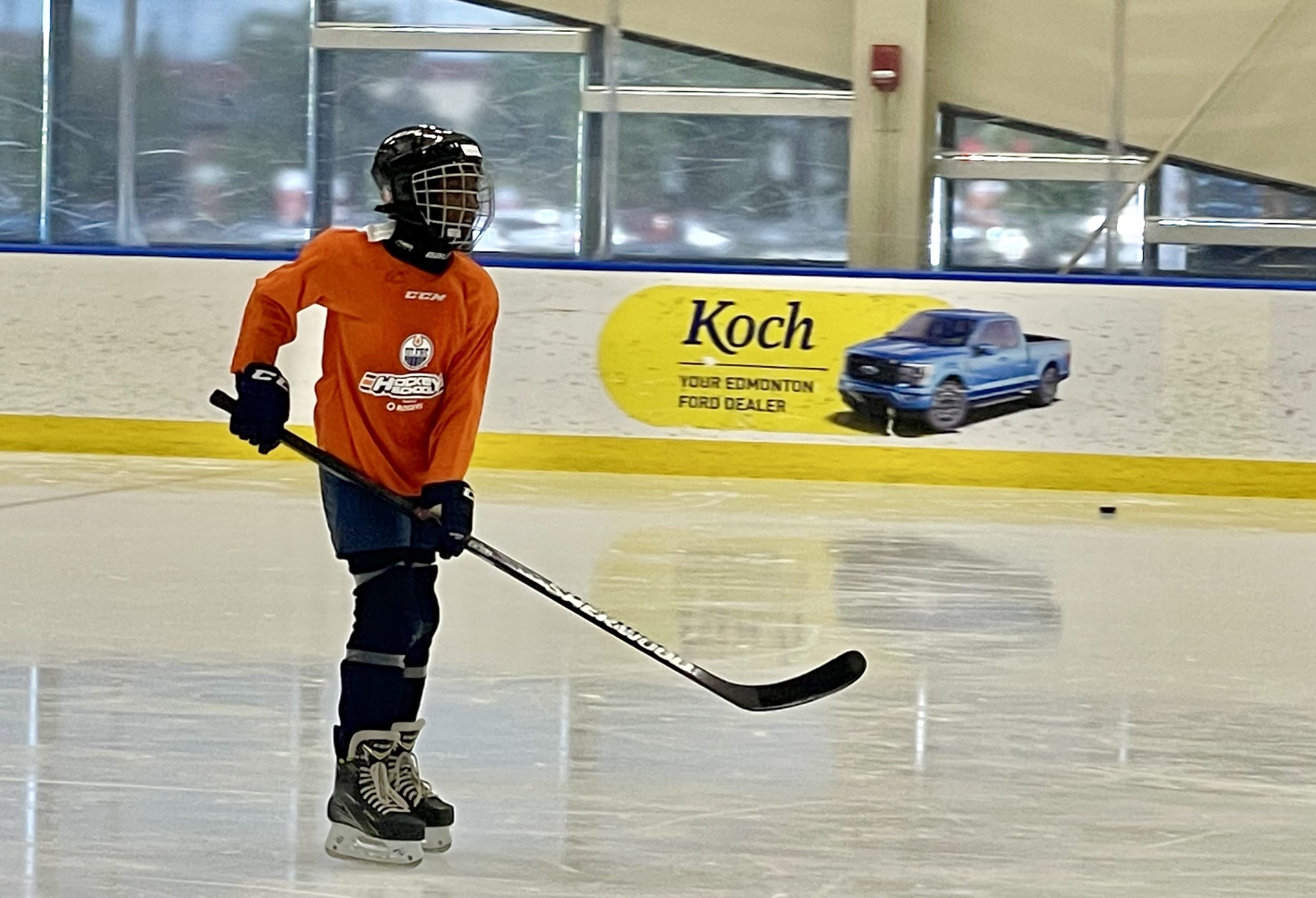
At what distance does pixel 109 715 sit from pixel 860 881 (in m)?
1.54

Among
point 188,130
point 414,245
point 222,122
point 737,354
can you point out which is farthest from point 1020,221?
point 414,245

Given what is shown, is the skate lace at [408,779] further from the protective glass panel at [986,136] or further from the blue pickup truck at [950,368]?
the protective glass panel at [986,136]

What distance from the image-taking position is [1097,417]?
7.89 metres

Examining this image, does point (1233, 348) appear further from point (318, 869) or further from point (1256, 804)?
point (318, 869)

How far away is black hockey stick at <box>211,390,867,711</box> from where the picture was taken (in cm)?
254

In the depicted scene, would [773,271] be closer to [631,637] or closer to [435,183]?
[631,637]

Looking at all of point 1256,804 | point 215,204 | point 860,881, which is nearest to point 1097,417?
point 215,204

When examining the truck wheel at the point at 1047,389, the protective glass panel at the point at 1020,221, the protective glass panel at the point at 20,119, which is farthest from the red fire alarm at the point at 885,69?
the protective glass panel at the point at 20,119

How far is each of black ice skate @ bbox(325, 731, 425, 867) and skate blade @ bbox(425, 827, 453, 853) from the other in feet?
0.13

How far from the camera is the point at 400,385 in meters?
2.57

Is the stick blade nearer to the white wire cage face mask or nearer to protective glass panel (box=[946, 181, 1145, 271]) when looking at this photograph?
the white wire cage face mask

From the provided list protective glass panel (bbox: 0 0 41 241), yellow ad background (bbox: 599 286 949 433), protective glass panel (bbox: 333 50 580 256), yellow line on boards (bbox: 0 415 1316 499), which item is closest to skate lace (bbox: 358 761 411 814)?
yellow line on boards (bbox: 0 415 1316 499)

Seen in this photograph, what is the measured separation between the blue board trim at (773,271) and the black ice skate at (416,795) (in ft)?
18.7

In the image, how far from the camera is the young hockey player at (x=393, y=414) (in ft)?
8.32
